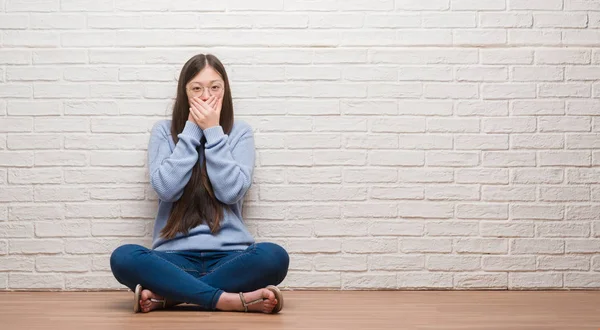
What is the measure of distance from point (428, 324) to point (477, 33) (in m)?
1.57

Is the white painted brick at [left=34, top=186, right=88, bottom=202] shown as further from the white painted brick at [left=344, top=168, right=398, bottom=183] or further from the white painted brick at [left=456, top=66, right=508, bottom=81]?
the white painted brick at [left=456, top=66, right=508, bottom=81]

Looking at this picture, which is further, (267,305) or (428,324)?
(267,305)

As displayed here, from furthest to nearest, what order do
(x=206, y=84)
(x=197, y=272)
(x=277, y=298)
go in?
(x=206, y=84), (x=197, y=272), (x=277, y=298)

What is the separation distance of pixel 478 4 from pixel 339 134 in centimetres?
84

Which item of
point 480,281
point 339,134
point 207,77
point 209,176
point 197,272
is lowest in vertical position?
point 480,281

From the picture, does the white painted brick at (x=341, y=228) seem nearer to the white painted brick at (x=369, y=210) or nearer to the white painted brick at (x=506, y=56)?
the white painted brick at (x=369, y=210)

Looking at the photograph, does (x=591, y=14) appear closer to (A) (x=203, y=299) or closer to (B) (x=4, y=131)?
(A) (x=203, y=299)

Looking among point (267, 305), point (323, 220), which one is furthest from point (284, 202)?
point (267, 305)

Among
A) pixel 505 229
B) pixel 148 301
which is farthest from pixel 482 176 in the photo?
pixel 148 301

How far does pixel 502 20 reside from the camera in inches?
144

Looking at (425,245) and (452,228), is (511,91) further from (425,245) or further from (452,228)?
(425,245)

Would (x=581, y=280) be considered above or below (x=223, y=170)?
below

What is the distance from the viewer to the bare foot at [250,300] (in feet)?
9.38

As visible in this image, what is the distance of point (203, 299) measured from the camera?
9.48ft
